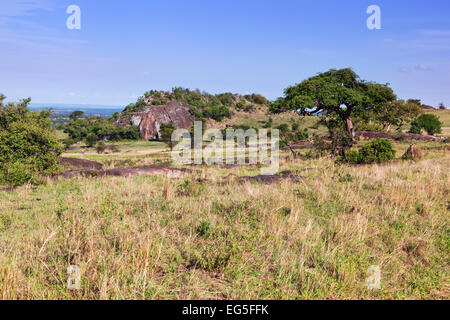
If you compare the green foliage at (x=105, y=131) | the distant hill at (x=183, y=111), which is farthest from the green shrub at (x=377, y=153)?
the green foliage at (x=105, y=131)

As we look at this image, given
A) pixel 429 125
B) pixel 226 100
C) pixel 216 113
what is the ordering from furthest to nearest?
pixel 226 100 → pixel 216 113 → pixel 429 125

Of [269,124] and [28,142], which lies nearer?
[28,142]

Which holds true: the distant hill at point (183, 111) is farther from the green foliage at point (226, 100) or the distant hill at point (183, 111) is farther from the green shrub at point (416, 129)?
the green shrub at point (416, 129)

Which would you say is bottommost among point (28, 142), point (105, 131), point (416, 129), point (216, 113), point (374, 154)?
point (374, 154)

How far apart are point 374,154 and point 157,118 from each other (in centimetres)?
6908

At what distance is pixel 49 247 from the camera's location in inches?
189

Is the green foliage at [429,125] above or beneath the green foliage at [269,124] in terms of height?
beneath

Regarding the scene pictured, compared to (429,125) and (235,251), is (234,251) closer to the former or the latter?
(235,251)

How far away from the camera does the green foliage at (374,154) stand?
733 inches

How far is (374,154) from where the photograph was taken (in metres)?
19.1

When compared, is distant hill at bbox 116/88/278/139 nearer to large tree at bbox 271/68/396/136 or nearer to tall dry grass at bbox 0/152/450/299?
large tree at bbox 271/68/396/136

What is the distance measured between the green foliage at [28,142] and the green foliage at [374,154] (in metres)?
19.0

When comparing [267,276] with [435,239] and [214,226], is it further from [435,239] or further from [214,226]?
[435,239]

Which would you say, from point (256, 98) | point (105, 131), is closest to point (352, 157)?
point (105, 131)
